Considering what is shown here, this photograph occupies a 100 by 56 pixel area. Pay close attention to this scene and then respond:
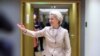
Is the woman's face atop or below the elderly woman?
atop

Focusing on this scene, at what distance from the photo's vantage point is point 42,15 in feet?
31.3

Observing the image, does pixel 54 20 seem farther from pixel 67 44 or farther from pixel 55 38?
pixel 67 44

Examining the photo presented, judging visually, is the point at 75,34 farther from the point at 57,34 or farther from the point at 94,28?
the point at 57,34

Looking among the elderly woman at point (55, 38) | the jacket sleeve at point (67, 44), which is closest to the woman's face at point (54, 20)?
the elderly woman at point (55, 38)

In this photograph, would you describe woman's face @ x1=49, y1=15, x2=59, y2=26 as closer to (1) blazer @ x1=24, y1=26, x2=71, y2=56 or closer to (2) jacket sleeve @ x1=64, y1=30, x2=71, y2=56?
(1) blazer @ x1=24, y1=26, x2=71, y2=56

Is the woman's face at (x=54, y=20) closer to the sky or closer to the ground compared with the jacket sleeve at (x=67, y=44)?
closer to the sky

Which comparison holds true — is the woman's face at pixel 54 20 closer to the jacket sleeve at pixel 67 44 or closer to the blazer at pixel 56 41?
the blazer at pixel 56 41

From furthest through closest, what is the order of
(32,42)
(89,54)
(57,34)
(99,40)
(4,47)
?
(32,42)
(4,47)
(89,54)
(99,40)
(57,34)

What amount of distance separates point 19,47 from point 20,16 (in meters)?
0.78

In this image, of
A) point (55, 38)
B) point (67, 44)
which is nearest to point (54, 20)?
point (55, 38)

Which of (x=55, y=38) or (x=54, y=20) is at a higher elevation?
(x=54, y=20)

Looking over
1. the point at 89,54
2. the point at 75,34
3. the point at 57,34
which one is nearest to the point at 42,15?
the point at 75,34

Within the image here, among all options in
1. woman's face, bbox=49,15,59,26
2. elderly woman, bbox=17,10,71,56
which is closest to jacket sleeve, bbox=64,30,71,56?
elderly woman, bbox=17,10,71,56

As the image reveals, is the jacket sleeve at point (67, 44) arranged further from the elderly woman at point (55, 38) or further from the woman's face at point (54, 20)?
the woman's face at point (54, 20)
